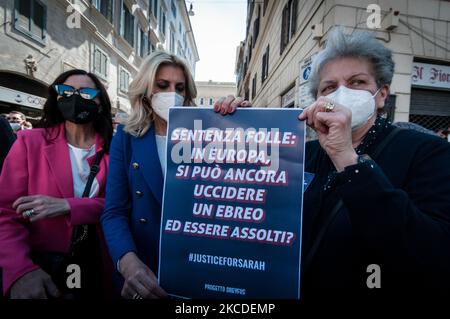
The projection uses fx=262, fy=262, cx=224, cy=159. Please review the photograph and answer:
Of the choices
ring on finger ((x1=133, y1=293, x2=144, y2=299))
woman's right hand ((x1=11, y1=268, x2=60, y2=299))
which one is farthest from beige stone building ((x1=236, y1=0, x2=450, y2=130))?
woman's right hand ((x1=11, y1=268, x2=60, y2=299))

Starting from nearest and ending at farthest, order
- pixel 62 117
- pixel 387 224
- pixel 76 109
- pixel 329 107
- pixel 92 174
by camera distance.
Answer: pixel 387 224 → pixel 329 107 → pixel 92 174 → pixel 76 109 → pixel 62 117

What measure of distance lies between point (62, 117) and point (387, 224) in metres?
2.06

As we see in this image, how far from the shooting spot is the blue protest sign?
1074 millimetres

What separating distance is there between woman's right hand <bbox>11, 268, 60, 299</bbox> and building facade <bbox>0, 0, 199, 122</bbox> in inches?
142

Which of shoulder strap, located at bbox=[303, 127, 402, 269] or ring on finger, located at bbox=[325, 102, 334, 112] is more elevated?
ring on finger, located at bbox=[325, 102, 334, 112]

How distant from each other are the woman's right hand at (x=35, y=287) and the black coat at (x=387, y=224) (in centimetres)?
129

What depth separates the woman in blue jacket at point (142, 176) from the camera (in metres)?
1.18

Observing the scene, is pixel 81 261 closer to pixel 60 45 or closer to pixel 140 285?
pixel 140 285

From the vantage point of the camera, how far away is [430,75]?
16.1 feet

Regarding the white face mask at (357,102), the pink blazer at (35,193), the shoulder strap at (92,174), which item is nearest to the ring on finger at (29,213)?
the pink blazer at (35,193)

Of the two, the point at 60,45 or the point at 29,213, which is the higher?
the point at 60,45

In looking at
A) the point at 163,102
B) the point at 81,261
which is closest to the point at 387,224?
the point at 163,102

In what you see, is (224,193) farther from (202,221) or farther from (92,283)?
(92,283)

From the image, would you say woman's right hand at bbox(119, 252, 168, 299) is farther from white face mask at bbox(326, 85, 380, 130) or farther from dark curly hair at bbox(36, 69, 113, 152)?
white face mask at bbox(326, 85, 380, 130)
